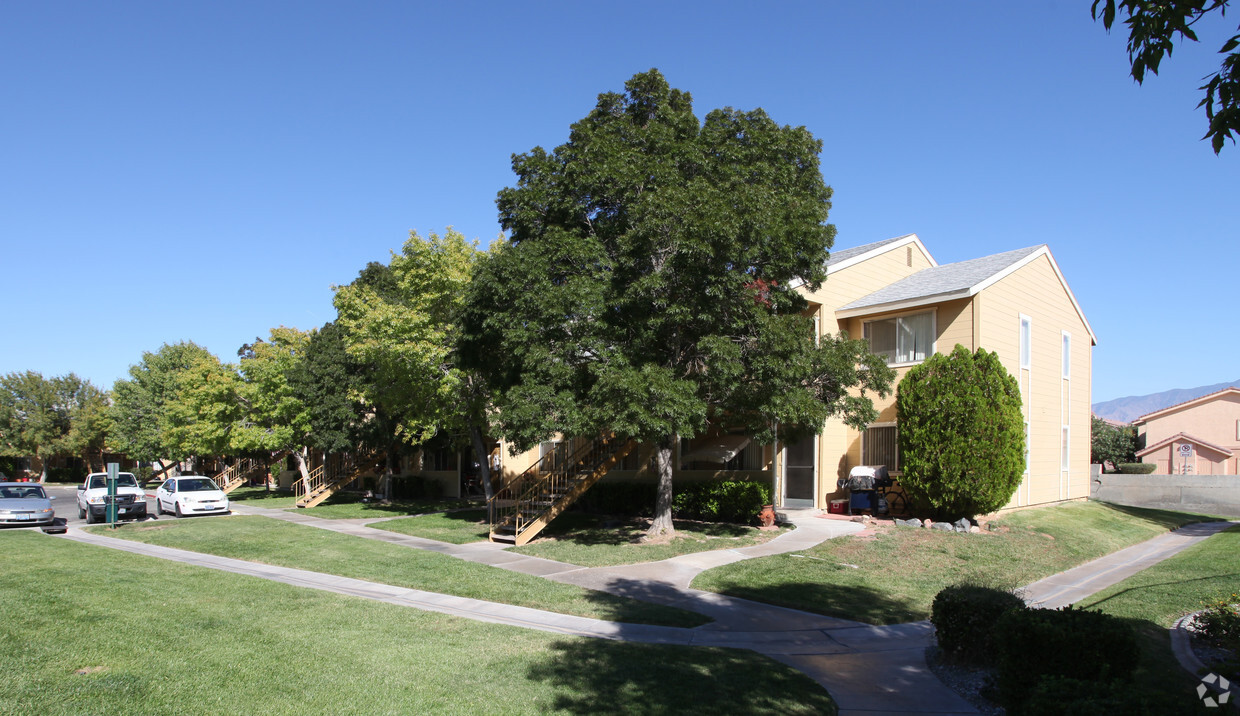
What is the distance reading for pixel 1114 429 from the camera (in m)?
45.3

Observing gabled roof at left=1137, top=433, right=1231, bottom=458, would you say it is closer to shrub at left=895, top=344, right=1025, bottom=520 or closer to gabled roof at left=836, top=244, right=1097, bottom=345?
gabled roof at left=836, top=244, right=1097, bottom=345

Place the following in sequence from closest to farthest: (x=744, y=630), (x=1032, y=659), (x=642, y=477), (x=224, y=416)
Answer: (x=1032, y=659) → (x=744, y=630) → (x=642, y=477) → (x=224, y=416)

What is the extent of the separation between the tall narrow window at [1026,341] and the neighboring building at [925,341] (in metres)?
0.04

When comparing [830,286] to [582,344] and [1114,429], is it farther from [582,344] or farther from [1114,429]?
[1114,429]

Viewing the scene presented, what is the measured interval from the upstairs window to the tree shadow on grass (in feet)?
45.9

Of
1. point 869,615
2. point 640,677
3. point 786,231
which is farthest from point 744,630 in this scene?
point 786,231

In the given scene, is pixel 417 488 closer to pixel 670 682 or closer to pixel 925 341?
pixel 925 341

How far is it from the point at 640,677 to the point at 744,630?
9.91ft

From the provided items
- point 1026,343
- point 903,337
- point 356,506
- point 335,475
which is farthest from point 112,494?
point 1026,343

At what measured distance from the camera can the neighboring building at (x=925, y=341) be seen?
1988 centimetres

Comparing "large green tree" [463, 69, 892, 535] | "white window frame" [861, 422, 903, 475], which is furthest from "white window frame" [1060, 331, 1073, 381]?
"large green tree" [463, 69, 892, 535]

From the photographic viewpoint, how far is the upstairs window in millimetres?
20359

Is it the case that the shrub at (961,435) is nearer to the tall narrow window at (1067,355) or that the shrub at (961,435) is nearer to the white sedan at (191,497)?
the tall narrow window at (1067,355)

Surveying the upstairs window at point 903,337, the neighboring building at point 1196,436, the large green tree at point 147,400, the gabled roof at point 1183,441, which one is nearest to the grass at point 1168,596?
the upstairs window at point 903,337
